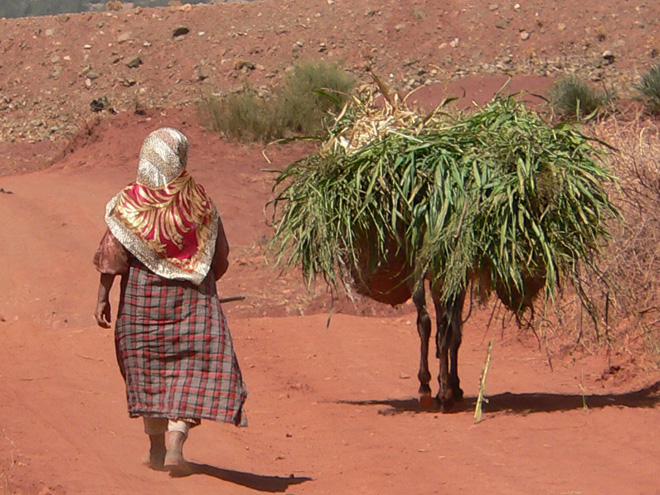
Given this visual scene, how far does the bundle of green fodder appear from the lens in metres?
6.24

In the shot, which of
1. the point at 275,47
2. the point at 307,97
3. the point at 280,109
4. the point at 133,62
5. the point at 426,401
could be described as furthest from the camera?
the point at 275,47

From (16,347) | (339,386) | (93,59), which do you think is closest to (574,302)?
(339,386)

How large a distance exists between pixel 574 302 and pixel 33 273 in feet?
18.0

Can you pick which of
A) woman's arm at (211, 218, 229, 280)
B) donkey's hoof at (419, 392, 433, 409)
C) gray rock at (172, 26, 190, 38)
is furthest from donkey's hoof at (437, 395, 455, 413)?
gray rock at (172, 26, 190, 38)

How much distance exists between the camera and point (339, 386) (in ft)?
27.0

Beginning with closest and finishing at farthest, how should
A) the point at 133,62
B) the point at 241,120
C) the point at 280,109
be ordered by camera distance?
the point at 241,120, the point at 280,109, the point at 133,62

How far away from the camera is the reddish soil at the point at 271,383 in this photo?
5.44 meters

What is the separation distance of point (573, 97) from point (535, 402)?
33.0ft

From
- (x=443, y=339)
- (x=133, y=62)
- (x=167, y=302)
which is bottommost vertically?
(x=443, y=339)

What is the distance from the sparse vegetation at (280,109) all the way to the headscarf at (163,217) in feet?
35.1

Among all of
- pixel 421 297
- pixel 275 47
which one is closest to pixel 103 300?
pixel 421 297

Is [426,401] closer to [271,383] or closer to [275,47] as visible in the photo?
[271,383]

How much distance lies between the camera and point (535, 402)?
7.37 m

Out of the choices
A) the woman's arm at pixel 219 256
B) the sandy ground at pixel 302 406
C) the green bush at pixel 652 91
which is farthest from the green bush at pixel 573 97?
the woman's arm at pixel 219 256
